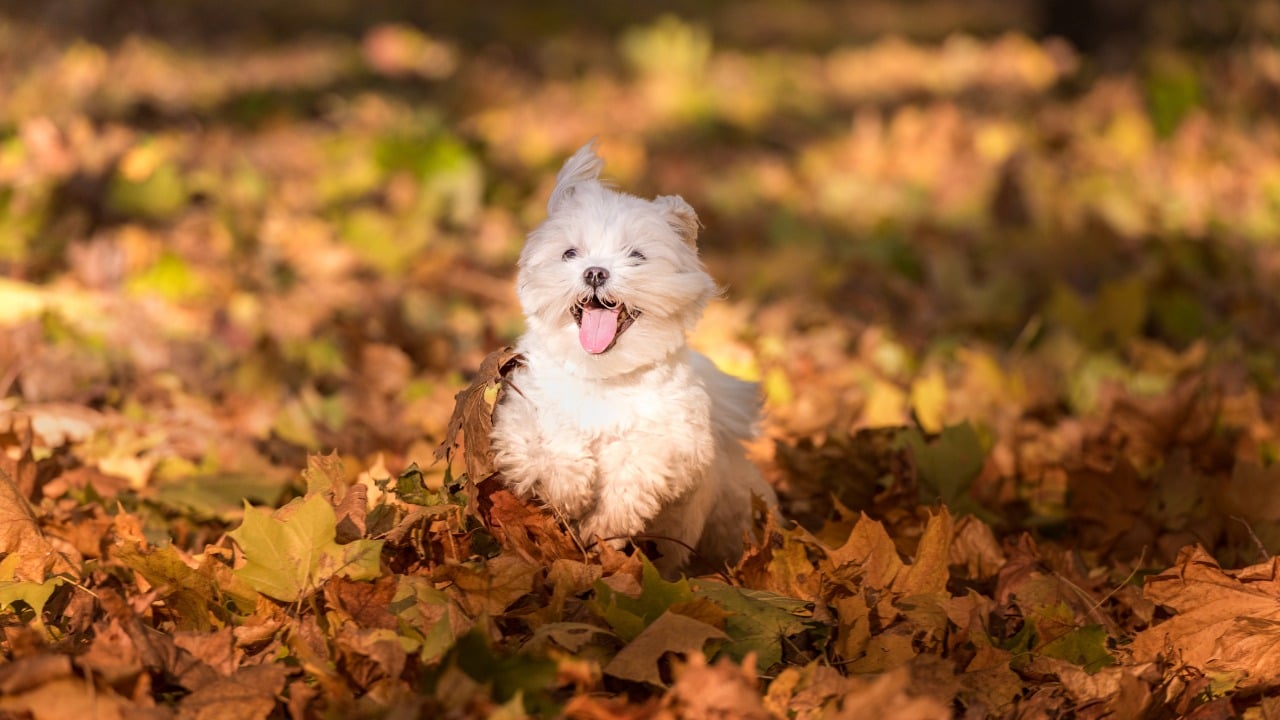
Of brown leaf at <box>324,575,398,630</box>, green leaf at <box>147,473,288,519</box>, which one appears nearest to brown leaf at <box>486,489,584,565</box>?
brown leaf at <box>324,575,398,630</box>

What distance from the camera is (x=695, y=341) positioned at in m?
4.62

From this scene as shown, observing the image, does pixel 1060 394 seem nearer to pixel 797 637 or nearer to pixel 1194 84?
pixel 797 637

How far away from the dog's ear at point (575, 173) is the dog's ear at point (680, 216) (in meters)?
0.18

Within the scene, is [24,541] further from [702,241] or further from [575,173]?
[702,241]

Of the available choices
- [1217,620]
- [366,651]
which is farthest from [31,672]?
[1217,620]

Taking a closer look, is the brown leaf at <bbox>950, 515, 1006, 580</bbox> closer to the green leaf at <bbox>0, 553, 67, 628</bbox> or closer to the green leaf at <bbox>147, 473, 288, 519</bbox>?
the green leaf at <bbox>147, 473, 288, 519</bbox>

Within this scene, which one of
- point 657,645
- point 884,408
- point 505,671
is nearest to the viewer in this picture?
point 505,671

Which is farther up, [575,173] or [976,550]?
[575,173]

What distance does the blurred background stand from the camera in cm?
396

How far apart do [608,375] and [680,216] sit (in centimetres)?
37

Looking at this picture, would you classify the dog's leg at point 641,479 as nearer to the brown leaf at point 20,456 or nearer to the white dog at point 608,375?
the white dog at point 608,375

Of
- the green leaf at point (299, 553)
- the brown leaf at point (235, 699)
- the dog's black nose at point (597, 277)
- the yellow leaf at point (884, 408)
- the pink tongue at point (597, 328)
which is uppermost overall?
the dog's black nose at point (597, 277)

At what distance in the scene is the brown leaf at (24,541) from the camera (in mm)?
2684

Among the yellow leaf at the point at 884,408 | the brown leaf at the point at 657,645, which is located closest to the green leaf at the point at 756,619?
the brown leaf at the point at 657,645
